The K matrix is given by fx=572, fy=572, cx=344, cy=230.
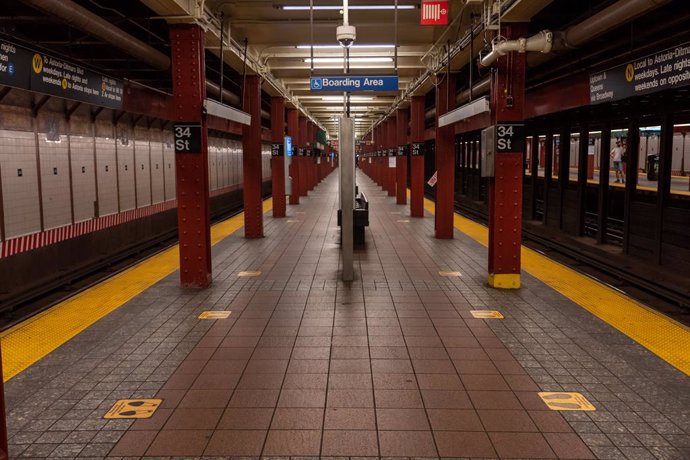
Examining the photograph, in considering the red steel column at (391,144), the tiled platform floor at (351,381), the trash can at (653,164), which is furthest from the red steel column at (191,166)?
the red steel column at (391,144)

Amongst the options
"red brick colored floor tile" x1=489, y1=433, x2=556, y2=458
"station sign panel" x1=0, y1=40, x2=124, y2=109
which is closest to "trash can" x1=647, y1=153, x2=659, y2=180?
"red brick colored floor tile" x1=489, y1=433, x2=556, y2=458

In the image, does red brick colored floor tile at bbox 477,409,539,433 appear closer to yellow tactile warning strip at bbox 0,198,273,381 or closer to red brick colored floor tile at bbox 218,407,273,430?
red brick colored floor tile at bbox 218,407,273,430

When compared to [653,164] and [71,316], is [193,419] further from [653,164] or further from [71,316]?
[653,164]

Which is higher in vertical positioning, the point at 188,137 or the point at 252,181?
the point at 188,137

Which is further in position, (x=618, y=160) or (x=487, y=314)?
(x=618, y=160)

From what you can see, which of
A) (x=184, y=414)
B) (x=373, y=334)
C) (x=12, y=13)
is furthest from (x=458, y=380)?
(x=12, y=13)

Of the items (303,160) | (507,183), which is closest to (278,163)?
(303,160)

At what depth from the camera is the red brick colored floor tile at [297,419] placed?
3881 millimetres

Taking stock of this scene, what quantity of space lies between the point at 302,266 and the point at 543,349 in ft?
16.6

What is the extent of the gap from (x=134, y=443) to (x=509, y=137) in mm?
6057

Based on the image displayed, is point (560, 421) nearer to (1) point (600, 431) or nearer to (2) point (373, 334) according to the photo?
(1) point (600, 431)

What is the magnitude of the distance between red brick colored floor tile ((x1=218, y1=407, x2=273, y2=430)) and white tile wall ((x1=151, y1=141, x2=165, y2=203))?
445 inches

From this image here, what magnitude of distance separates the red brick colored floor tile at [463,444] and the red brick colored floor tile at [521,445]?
0.06 metres

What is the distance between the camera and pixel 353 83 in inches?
322
